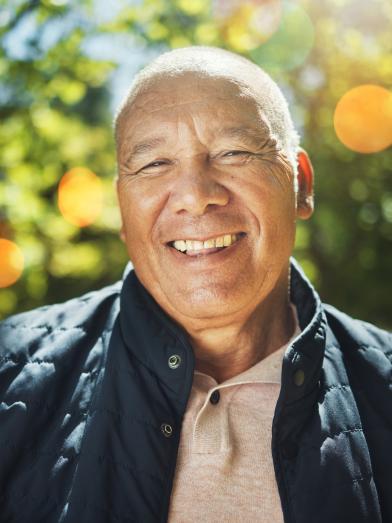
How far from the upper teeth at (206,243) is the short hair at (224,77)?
0.52 m

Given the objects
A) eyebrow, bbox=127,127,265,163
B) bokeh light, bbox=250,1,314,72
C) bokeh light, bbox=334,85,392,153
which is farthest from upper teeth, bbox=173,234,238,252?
bokeh light, bbox=334,85,392,153

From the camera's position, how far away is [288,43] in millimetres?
4434

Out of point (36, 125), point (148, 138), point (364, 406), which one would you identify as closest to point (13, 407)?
point (148, 138)

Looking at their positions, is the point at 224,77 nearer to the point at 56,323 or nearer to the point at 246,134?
the point at 246,134

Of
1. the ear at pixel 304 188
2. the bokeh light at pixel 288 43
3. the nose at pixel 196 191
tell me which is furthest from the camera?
the bokeh light at pixel 288 43

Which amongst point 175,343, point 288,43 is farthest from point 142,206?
point 288,43

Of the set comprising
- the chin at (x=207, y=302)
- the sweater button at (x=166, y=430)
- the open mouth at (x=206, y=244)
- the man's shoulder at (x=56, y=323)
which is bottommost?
the sweater button at (x=166, y=430)

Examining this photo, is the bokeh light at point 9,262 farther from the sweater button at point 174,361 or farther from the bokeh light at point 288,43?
the sweater button at point 174,361

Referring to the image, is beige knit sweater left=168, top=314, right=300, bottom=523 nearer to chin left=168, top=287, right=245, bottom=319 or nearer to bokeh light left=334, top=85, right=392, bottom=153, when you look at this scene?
chin left=168, top=287, right=245, bottom=319

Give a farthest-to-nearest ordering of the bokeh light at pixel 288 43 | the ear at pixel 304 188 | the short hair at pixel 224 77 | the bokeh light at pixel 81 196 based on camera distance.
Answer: the bokeh light at pixel 81 196, the bokeh light at pixel 288 43, the ear at pixel 304 188, the short hair at pixel 224 77

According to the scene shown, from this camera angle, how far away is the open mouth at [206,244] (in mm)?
2328

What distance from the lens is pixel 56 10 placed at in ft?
11.1

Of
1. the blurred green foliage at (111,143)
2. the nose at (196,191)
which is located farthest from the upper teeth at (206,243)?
the blurred green foliage at (111,143)

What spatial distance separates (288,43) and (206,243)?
2.73 m
